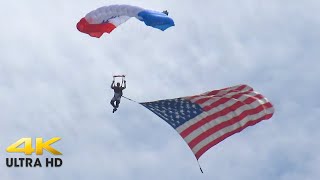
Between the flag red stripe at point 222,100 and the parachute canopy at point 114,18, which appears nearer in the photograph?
the flag red stripe at point 222,100

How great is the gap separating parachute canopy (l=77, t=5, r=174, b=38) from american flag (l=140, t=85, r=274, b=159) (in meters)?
5.14

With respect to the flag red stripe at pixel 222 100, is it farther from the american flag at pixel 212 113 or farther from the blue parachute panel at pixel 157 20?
the blue parachute panel at pixel 157 20

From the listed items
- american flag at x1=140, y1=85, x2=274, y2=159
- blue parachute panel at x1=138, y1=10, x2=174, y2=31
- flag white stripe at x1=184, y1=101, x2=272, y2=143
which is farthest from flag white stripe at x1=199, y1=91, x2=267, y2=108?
blue parachute panel at x1=138, y1=10, x2=174, y2=31

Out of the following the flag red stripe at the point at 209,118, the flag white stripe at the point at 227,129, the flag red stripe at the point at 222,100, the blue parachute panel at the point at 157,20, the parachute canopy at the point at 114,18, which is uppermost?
the parachute canopy at the point at 114,18

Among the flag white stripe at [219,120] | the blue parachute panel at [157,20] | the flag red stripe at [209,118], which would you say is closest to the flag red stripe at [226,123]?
the flag white stripe at [219,120]

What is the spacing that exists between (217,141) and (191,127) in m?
2.01

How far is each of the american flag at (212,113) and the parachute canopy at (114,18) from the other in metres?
5.14

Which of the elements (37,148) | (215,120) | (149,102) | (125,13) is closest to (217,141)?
(215,120)

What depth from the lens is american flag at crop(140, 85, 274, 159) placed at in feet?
188

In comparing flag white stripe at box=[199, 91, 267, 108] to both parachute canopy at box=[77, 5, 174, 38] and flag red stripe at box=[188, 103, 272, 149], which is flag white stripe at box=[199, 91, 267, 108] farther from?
parachute canopy at box=[77, 5, 174, 38]

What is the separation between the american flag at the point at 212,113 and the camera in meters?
57.2

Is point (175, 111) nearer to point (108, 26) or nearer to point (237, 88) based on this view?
point (237, 88)

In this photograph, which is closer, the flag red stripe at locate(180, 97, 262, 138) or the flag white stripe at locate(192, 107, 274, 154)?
the flag white stripe at locate(192, 107, 274, 154)

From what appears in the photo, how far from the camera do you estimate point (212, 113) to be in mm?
59094
